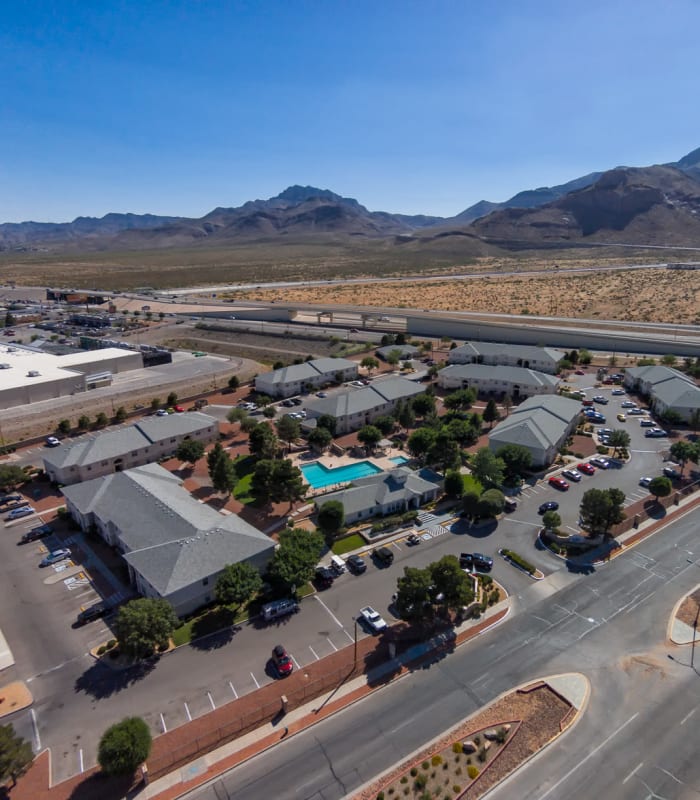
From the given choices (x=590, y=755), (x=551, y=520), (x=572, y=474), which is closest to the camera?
(x=590, y=755)

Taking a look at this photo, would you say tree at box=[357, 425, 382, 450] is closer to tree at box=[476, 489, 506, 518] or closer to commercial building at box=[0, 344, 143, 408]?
tree at box=[476, 489, 506, 518]

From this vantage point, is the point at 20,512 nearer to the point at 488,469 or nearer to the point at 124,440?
the point at 124,440

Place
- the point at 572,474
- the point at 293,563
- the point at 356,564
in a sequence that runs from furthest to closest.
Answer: the point at 572,474, the point at 356,564, the point at 293,563

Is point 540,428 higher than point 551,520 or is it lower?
higher

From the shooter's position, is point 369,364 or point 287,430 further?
point 369,364

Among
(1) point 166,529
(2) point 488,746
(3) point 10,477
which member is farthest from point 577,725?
(3) point 10,477

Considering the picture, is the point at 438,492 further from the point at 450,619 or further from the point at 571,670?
the point at 571,670

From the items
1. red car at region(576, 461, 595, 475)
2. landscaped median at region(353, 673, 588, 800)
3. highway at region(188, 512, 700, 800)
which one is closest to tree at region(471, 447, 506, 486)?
red car at region(576, 461, 595, 475)
